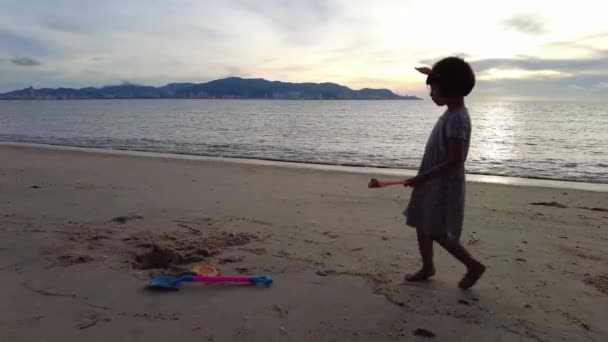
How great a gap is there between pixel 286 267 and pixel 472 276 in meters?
1.57

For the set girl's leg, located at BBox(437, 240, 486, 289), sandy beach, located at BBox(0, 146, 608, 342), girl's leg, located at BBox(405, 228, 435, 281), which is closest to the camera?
sandy beach, located at BBox(0, 146, 608, 342)

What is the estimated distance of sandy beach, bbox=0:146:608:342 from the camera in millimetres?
2988

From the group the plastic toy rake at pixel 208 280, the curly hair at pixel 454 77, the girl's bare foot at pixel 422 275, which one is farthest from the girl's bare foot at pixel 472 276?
the plastic toy rake at pixel 208 280

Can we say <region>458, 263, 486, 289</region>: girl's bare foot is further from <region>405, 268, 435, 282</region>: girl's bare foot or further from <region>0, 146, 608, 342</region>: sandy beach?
<region>405, 268, 435, 282</region>: girl's bare foot

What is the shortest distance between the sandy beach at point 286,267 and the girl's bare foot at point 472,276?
0.27 feet

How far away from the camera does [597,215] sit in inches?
259

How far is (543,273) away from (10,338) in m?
4.13

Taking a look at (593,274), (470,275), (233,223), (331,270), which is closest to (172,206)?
Result: (233,223)

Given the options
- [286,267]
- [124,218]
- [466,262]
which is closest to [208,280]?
[286,267]

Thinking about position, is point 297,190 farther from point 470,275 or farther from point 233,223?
point 470,275

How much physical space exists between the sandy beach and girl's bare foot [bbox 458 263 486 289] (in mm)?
81

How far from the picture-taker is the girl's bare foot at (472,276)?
3520 millimetres

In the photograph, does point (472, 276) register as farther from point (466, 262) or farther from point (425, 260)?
point (425, 260)

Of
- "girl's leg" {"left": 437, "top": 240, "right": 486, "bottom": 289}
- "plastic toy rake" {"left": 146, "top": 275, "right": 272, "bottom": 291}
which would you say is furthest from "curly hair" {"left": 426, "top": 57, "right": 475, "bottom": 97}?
"plastic toy rake" {"left": 146, "top": 275, "right": 272, "bottom": 291}
